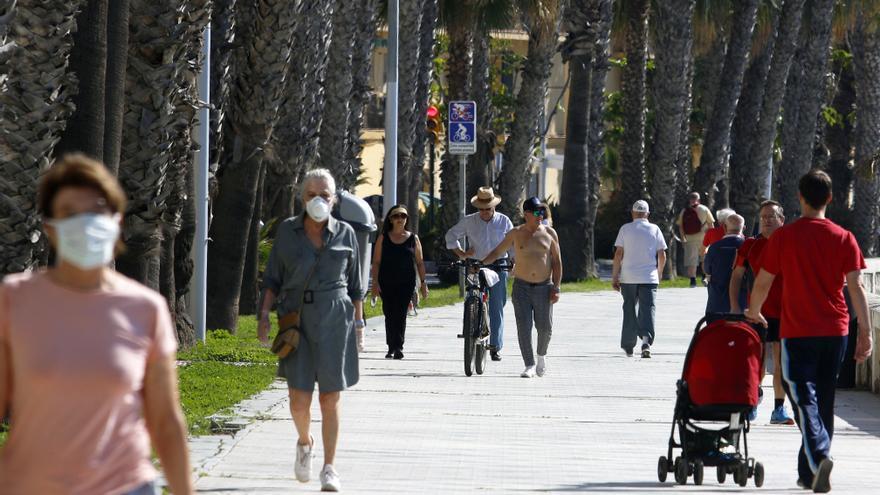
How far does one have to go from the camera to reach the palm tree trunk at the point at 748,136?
45250 millimetres

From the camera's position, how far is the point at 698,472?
10336 mm

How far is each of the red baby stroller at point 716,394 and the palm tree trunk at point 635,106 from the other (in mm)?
32979

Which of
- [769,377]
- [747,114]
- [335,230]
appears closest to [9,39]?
[335,230]

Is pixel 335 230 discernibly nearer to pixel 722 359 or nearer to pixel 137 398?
pixel 722 359

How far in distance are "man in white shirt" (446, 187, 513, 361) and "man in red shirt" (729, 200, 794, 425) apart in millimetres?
4501

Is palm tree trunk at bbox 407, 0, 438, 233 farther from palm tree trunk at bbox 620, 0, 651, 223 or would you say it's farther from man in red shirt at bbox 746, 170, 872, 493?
man in red shirt at bbox 746, 170, 872, 493

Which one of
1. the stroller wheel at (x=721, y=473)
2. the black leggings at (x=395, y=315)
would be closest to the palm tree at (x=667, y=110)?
the black leggings at (x=395, y=315)

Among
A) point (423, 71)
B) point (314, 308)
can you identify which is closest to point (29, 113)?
point (314, 308)

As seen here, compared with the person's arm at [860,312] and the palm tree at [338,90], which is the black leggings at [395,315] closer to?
the person's arm at [860,312]

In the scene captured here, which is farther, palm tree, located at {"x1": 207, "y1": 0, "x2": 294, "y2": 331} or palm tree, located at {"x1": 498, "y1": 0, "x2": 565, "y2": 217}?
palm tree, located at {"x1": 498, "y1": 0, "x2": 565, "y2": 217}

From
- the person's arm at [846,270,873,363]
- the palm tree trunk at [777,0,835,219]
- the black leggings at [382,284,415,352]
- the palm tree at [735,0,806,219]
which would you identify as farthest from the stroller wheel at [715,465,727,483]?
the palm tree trunk at [777,0,835,219]

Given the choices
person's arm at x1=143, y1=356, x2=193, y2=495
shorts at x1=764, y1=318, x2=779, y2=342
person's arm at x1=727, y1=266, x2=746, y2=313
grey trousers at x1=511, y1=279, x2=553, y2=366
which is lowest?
grey trousers at x1=511, y1=279, x2=553, y2=366

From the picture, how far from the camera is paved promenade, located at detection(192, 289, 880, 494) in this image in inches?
401

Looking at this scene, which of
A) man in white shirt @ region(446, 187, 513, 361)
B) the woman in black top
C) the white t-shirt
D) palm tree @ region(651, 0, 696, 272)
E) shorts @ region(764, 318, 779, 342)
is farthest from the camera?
palm tree @ region(651, 0, 696, 272)
